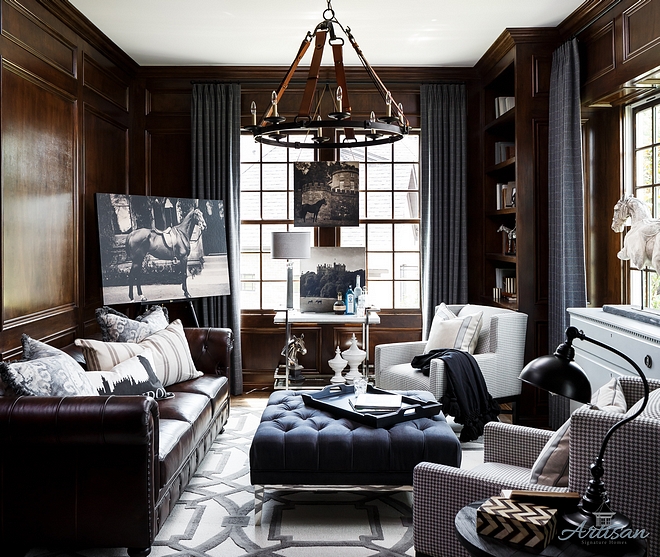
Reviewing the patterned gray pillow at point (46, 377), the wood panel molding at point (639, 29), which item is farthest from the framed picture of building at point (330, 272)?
the patterned gray pillow at point (46, 377)

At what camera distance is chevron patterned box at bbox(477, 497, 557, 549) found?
160cm

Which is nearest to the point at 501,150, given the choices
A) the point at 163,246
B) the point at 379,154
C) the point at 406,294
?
the point at 379,154

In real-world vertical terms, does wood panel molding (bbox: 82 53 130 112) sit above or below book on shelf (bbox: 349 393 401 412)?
above

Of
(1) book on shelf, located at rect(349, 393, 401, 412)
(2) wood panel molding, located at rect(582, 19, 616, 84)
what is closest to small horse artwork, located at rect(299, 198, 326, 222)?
(2) wood panel molding, located at rect(582, 19, 616, 84)

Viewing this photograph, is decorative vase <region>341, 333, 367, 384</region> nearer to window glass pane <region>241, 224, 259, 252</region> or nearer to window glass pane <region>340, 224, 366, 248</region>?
window glass pane <region>340, 224, 366, 248</region>

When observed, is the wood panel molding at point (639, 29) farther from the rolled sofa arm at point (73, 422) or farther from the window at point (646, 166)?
the rolled sofa arm at point (73, 422)

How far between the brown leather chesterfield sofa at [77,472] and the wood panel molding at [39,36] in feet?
7.32

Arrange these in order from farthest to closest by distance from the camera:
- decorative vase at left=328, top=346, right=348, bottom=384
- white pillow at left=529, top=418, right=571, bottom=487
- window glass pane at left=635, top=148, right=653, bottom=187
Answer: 1. decorative vase at left=328, top=346, right=348, bottom=384
2. window glass pane at left=635, top=148, right=653, bottom=187
3. white pillow at left=529, top=418, right=571, bottom=487

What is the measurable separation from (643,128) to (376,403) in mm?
2643

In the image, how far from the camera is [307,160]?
5.85m

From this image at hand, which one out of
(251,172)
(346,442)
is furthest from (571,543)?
(251,172)

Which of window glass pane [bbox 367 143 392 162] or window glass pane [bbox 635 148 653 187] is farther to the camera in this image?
window glass pane [bbox 367 143 392 162]

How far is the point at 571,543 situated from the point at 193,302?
178 inches

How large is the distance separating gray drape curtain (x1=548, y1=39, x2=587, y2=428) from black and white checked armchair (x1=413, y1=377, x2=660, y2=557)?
1.91 m
